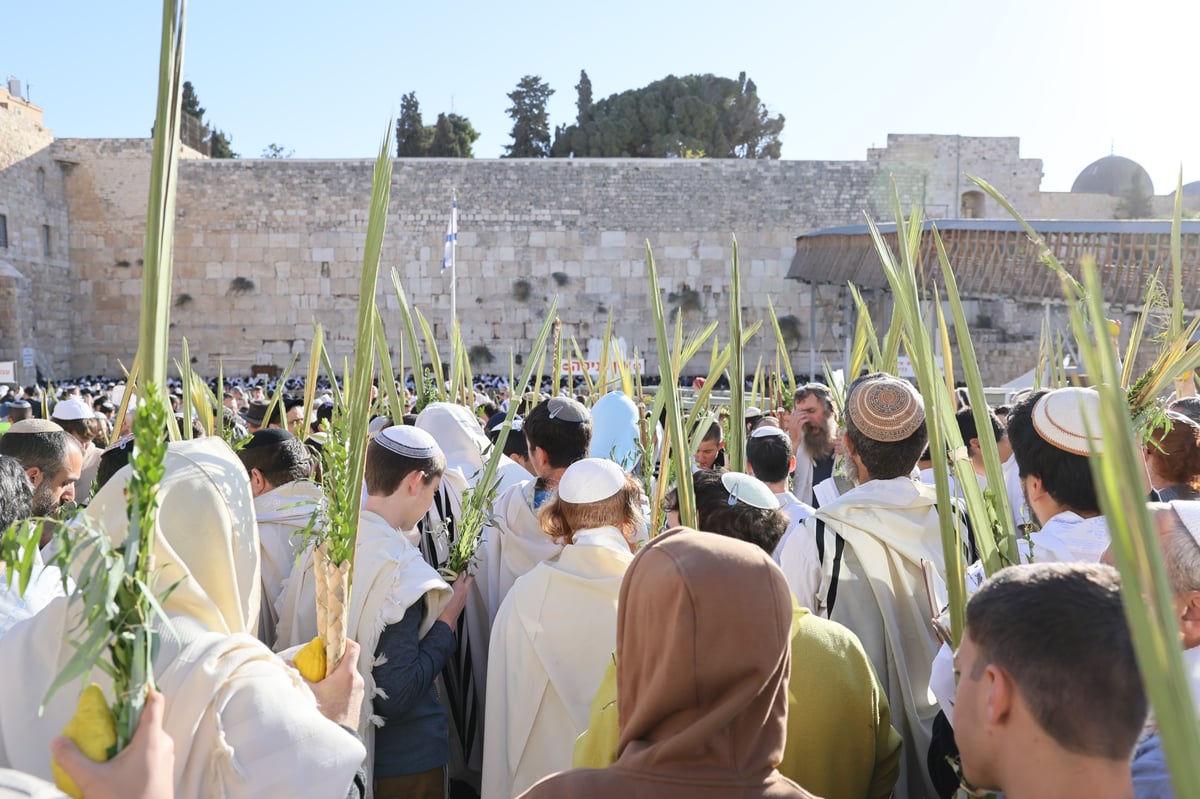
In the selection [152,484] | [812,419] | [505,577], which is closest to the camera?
[152,484]

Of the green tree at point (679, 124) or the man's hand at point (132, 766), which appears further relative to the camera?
the green tree at point (679, 124)

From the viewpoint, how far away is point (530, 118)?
31.1 metres

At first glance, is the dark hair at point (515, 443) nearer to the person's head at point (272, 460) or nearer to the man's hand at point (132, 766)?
the person's head at point (272, 460)

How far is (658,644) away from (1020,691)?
40 cm

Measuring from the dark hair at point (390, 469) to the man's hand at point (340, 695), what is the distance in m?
0.77

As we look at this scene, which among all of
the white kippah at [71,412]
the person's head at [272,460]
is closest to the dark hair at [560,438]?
the person's head at [272,460]

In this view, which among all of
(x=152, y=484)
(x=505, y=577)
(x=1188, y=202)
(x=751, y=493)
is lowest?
(x=505, y=577)

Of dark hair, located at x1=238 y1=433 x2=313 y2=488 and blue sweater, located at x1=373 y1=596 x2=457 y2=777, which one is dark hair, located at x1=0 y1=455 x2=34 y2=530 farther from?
blue sweater, located at x1=373 y1=596 x2=457 y2=777

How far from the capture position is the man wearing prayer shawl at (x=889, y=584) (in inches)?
79.7

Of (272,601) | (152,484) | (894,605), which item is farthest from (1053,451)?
(272,601)

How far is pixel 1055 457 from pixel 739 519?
2.04 feet

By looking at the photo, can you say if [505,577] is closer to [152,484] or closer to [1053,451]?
[1053,451]

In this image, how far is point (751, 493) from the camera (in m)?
2.01

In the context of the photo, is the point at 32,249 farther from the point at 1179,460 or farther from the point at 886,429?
the point at 1179,460
